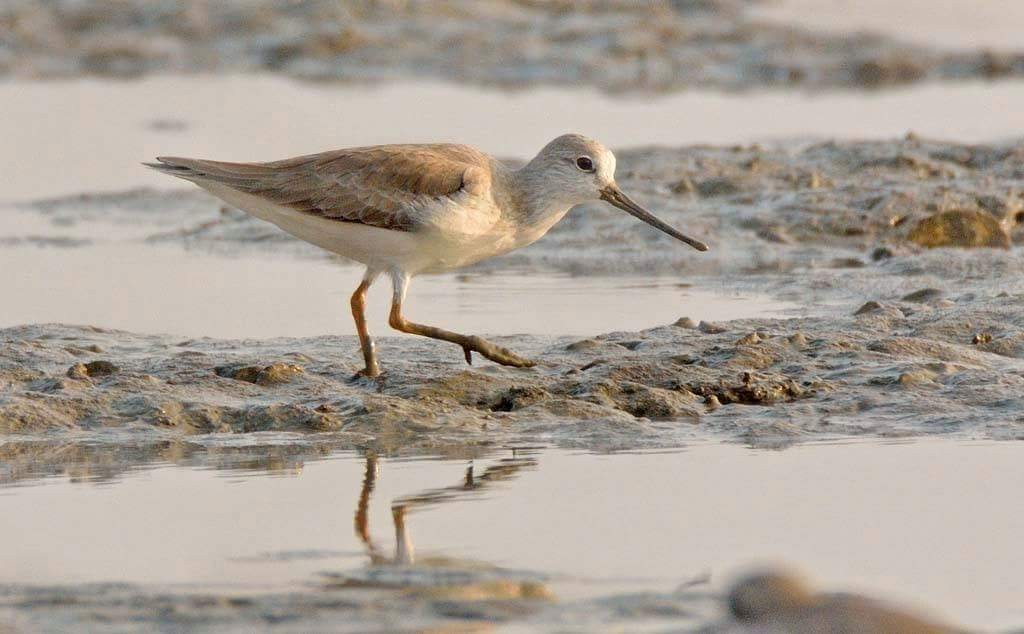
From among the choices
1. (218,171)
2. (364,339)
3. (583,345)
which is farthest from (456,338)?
(218,171)

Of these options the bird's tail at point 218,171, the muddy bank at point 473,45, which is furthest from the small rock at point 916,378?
the muddy bank at point 473,45

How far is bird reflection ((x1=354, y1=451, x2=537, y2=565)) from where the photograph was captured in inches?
209

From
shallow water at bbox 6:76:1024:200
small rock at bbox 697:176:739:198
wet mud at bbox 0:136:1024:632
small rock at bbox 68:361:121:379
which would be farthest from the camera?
shallow water at bbox 6:76:1024:200

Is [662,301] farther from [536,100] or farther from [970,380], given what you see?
[536,100]

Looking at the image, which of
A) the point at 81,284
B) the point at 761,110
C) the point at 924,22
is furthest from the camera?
the point at 924,22

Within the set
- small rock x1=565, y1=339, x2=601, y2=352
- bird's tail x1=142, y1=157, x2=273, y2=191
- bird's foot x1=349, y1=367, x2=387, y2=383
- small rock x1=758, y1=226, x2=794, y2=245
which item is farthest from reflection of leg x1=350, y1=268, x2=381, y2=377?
small rock x1=758, y1=226, x2=794, y2=245

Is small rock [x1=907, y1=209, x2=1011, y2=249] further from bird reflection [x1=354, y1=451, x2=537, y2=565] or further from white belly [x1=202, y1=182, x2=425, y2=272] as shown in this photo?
bird reflection [x1=354, y1=451, x2=537, y2=565]

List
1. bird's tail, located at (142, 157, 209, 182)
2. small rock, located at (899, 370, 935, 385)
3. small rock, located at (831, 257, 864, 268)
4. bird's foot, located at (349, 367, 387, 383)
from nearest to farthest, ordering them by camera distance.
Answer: small rock, located at (899, 370, 935, 385) → bird's foot, located at (349, 367, 387, 383) → bird's tail, located at (142, 157, 209, 182) → small rock, located at (831, 257, 864, 268)

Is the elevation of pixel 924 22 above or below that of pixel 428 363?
above

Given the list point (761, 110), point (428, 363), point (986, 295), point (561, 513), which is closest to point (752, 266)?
point (986, 295)

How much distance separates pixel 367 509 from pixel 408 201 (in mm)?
Answer: 2475

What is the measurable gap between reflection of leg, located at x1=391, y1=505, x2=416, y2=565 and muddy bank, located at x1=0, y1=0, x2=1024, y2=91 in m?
12.8

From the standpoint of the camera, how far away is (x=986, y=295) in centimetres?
934

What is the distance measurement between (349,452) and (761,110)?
10868 mm
